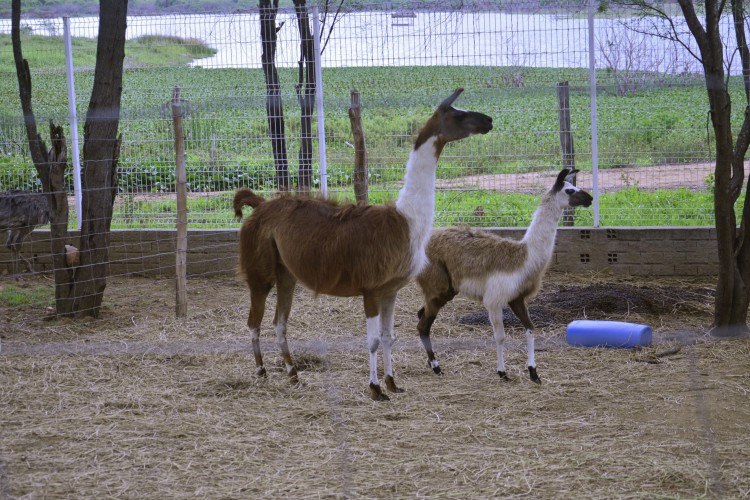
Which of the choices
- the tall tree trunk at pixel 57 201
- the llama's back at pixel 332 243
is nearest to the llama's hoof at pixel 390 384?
the llama's back at pixel 332 243

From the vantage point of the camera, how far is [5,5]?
45.6 feet

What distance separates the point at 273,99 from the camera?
376 inches

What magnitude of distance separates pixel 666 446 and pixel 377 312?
1.98 meters

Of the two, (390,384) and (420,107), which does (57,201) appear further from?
(420,107)

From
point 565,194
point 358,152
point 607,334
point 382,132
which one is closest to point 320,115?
point 382,132

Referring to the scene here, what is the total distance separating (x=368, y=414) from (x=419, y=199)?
139cm

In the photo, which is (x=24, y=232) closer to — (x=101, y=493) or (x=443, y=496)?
(x=101, y=493)

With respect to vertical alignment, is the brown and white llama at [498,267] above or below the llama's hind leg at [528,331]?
above

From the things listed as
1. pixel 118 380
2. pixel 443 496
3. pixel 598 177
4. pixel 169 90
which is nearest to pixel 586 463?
pixel 443 496

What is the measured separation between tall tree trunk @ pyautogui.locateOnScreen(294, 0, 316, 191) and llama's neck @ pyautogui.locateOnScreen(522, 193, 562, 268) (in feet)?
13.2

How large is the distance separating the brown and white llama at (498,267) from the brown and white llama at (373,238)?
1.85 ft

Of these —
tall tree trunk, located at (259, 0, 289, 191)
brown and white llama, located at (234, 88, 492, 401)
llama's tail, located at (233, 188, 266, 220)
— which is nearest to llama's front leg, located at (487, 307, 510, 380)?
brown and white llama, located at (234, 88, 492, 401)

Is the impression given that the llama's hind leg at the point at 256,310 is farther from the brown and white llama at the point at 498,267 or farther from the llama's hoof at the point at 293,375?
the brown and white llama at the point at 498,267

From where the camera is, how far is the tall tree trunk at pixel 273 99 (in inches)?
378
